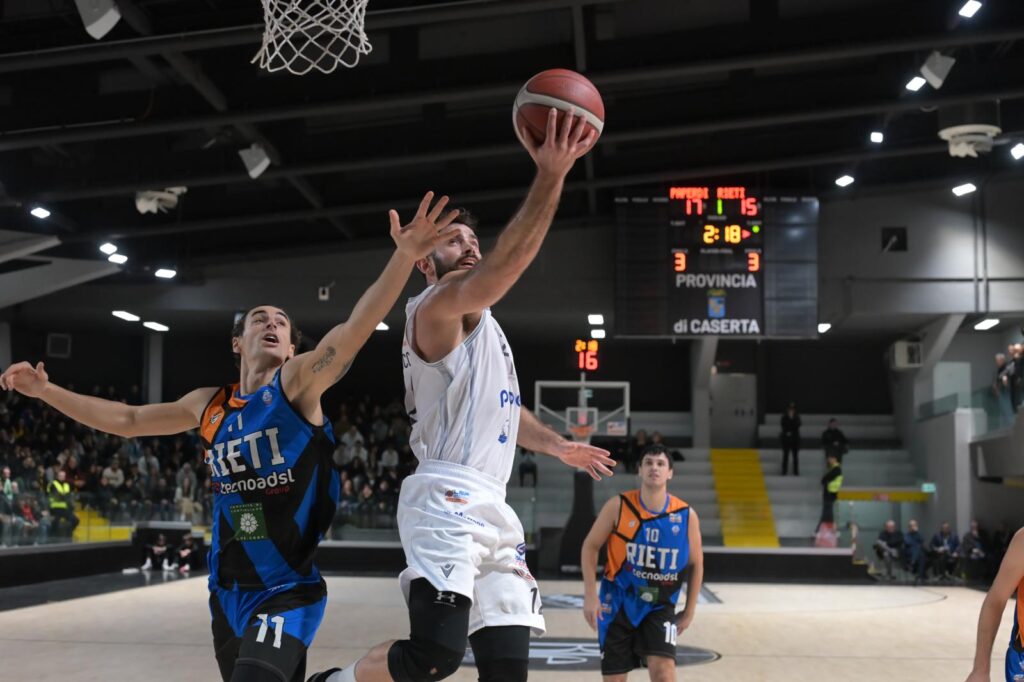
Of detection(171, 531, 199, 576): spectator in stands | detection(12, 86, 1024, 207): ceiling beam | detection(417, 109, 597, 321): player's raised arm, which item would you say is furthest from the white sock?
detection(171, 531, 199, 576): spectator in stands

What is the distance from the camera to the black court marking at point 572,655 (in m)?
9.91

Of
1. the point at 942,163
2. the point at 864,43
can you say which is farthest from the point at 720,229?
the point at 942,163

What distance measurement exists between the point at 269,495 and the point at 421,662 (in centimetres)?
90

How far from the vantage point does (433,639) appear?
403cm

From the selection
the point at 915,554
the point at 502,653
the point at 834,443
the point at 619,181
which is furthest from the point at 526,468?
the point at 502,653

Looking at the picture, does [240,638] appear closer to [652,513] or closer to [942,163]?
[652,513]

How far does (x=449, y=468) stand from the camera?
429 cm

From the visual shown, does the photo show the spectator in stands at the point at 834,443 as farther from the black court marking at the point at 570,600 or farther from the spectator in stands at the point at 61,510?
the spectator in stands at the point at 61,510

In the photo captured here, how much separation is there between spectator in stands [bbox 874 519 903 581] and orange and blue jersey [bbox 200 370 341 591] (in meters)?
21.0

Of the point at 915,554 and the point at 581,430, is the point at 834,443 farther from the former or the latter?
the point at 581,430

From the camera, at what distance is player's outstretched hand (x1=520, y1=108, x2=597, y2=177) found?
145 inches

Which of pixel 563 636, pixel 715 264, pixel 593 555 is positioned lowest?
pixel 563 636

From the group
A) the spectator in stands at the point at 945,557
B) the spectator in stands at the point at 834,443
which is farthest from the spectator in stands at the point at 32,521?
the spectator in stands at the point at 834,443

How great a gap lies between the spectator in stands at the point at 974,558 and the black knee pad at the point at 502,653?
21476 millimetres
